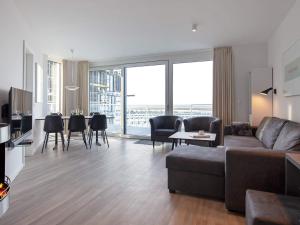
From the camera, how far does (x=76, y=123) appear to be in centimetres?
518

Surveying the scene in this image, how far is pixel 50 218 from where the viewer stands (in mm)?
2029

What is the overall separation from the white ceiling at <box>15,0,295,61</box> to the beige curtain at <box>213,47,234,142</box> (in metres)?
0.35

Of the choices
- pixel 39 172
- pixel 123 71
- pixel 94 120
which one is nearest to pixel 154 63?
pixel 123 71

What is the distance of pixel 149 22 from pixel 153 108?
3.20 metres

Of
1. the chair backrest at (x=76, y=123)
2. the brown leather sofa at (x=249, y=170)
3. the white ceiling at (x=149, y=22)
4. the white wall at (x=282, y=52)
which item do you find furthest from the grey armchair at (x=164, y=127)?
the brown leather sofa at (x=249, y=170)

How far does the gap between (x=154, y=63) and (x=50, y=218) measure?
5.09 meters

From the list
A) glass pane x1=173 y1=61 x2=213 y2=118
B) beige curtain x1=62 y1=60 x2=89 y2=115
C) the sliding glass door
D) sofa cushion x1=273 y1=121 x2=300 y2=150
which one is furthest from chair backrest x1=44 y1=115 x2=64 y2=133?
sofa cushion x1=273 y1=121 x2=300 y2=150

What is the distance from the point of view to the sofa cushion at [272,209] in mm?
1344

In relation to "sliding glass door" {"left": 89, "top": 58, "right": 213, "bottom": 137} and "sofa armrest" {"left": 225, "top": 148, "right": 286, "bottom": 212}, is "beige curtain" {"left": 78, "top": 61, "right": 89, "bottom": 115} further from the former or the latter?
"sofa armrest" {"left": 225, "top": 148, "right": 286, "bottom": 212}

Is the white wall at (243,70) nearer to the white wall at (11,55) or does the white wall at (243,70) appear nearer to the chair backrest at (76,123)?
the chair backrest at (76,123)

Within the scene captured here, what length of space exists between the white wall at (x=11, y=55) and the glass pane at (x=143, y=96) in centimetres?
352

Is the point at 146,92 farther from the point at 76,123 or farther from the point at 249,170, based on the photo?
the point at 249,170

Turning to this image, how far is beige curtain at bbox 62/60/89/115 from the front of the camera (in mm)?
7172

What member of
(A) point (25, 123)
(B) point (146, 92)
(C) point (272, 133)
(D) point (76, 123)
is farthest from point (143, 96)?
(C) point (272, 133)
